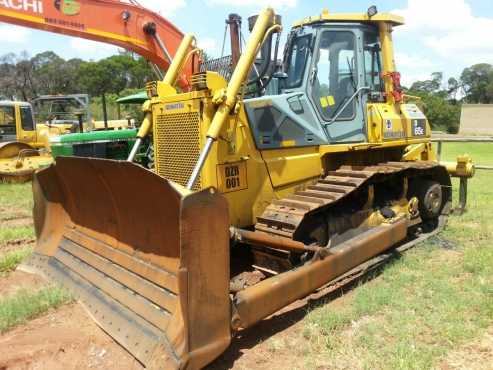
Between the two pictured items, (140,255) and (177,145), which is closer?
(140,255)

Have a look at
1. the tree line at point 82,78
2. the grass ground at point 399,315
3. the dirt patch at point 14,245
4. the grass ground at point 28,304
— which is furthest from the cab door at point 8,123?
the tree line at point 82,78

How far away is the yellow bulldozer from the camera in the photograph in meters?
3.20

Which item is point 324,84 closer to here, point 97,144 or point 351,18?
point 351,18

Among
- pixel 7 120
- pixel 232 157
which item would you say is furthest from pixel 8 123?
pixel 232 157

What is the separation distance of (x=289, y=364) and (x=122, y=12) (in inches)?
190

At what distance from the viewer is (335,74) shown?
18.2 ft

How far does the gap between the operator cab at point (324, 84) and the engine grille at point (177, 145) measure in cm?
74

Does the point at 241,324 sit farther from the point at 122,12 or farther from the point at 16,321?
the point at 122,12

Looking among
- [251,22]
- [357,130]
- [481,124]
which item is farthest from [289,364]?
[481,124]

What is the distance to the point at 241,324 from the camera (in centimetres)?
338

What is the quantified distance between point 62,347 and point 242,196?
202 centimetres

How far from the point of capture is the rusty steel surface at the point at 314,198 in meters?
4.28

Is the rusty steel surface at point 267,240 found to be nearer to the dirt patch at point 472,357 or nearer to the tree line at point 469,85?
the dirt patch at point 472,357

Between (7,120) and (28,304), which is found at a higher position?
(7,120)
